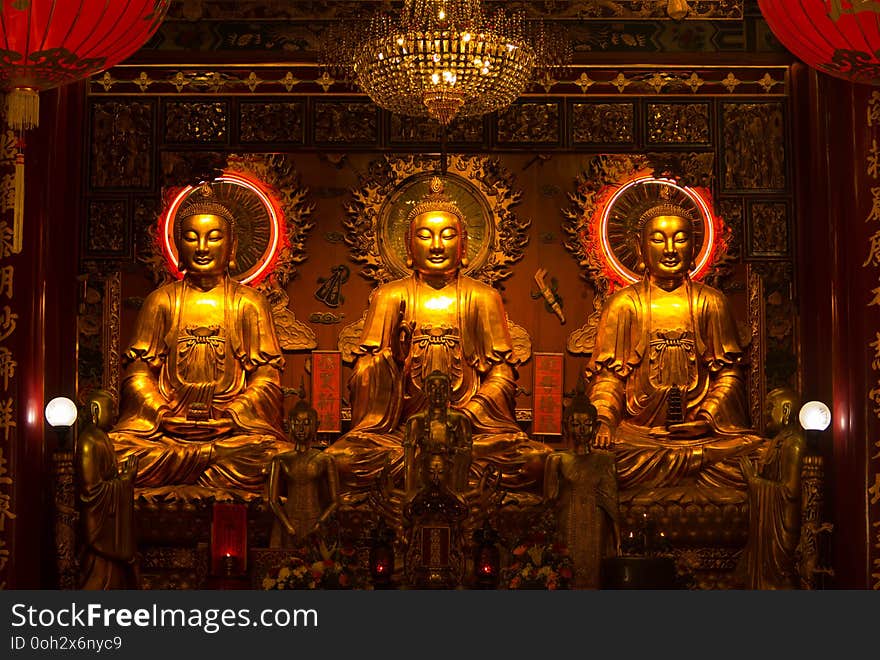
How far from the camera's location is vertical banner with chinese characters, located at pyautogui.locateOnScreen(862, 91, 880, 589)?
671 cm

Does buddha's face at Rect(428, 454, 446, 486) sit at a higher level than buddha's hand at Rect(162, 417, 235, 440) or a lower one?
lower

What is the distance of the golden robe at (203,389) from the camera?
733 centimetres

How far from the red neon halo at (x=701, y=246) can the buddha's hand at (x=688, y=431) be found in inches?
31.5

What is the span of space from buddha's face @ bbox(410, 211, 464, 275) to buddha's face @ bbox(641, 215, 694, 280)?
886 millimetres

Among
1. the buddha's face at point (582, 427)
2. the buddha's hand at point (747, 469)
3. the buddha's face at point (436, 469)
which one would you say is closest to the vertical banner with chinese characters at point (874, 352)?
the buddha's hand at point (747, 469)

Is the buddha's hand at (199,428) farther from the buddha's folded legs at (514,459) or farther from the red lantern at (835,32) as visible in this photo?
the red lantern at (835,32)

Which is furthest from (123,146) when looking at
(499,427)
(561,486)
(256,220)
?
(561,486)

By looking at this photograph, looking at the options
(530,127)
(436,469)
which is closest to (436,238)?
(530,127)

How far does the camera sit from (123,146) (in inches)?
311

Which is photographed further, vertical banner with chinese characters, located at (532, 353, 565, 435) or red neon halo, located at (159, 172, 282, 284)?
red neon halo, located at (159, 172, 282, 284)

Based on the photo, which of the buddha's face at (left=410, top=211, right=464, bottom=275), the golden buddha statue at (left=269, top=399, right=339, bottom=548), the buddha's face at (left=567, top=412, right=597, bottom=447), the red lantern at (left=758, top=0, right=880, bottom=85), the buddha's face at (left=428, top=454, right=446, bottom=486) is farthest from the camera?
the buddha's face at (left=410, top=211, right=464, bottom=275)

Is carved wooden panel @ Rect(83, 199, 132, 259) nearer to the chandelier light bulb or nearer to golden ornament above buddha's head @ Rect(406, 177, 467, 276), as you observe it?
the chandelier light bulb

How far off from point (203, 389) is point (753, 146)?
275cm

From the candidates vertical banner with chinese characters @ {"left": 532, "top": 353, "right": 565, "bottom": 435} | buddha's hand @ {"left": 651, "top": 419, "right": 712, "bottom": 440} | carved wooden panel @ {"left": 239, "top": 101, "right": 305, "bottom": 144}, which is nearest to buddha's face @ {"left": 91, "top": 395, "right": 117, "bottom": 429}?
carved wooden panel @ {"left": 239, "top": 101, "right": 305, "bottom": 144}
